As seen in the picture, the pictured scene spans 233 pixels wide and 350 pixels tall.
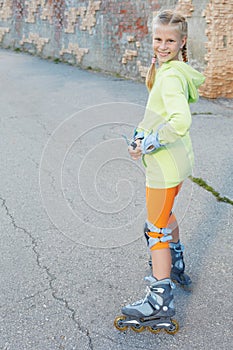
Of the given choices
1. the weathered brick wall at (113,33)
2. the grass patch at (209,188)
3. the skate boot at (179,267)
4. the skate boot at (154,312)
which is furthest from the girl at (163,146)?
the weathered brick wall at (113,33)

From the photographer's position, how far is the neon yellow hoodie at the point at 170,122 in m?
2.13

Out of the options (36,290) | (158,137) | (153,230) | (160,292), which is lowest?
(36,290)

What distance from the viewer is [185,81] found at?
2.24m

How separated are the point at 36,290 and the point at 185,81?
5.25 ft

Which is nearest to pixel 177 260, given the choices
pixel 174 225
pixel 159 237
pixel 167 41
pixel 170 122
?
pixel 174 225

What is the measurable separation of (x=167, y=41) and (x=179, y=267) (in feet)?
4.51

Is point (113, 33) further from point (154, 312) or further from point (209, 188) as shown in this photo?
point (154, 312)

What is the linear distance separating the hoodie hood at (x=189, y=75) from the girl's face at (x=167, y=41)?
0.14 feet

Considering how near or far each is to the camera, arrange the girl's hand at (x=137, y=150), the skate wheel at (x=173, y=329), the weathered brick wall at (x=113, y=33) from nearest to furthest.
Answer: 1. the girl's hand at (x=137, y=150)
2. the skate wheel at (x=173, y=329)
3. the weathered brick wall at (x=113, y=33)

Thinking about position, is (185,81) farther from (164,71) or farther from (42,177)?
(42,177)

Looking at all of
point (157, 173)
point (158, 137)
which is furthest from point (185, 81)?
point (157, 173)

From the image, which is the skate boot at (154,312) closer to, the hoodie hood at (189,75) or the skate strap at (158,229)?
the skate strap at (158,229)

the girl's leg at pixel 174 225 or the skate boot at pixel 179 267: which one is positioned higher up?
the girl's leg at pixel 174 225

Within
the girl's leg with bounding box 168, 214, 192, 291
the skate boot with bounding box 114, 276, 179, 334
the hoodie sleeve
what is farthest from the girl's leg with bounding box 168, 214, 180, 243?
the hoodie sleeve
